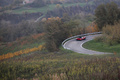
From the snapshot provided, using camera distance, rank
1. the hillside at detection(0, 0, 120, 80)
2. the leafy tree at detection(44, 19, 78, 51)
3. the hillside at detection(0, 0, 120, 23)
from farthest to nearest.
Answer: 1. the hillside at detection(0, 0, 120, 23)
2. the leafy tree at detection(44, 19, 78, 51)
3. the hillside at detection(0, 0, 120, 80)

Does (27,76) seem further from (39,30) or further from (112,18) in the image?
(39,30)

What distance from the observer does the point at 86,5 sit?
247 feet

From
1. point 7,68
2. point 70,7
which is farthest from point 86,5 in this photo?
point 7,68

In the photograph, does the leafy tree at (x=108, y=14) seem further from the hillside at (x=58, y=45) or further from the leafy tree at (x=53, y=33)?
the leafy tree at (x=53, y=33)

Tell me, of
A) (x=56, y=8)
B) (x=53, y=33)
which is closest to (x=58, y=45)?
(x=53, y=33)

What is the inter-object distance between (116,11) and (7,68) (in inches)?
1023

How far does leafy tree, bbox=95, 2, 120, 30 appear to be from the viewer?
25969mm

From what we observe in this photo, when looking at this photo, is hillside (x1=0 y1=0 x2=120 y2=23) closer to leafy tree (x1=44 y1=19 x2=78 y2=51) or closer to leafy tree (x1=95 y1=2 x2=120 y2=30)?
leafy tree (x1=95 y1=2 x2=120 y2=30)

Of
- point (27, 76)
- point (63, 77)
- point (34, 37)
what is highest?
point (63, 77)

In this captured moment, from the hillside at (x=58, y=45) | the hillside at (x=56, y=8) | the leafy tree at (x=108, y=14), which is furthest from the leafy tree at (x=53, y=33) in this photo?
the hillside at (x=56, y=8)

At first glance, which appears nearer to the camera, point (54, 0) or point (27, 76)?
point (27, 76)

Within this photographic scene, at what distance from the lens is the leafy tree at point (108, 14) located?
85.2 feet

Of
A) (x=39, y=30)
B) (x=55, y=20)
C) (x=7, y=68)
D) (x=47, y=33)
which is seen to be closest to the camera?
(x=7, y=68)

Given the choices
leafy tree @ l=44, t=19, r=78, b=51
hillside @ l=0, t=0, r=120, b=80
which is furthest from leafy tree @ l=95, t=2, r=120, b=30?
leafy tree @ l=44, t=19, r=78, b=51
